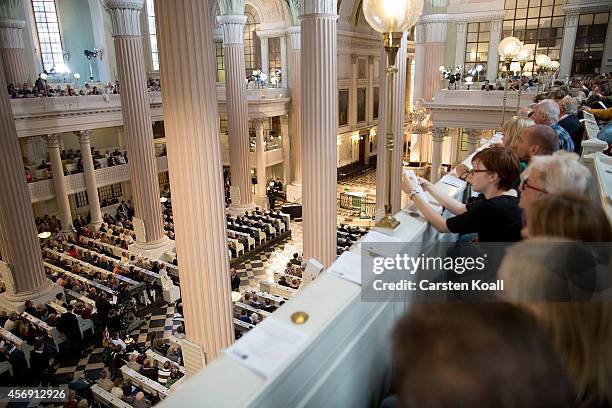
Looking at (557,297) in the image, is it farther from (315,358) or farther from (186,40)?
(186,40)

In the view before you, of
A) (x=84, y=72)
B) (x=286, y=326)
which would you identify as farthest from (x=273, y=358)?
(x=84, y=72)

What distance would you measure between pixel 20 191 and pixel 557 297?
11822 mm

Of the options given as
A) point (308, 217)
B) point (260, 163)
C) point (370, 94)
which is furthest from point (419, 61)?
point (308, 217)

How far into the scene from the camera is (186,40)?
556 centimetres

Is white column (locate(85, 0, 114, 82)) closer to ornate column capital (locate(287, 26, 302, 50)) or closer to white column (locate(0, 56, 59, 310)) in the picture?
ornate column capital (locate(287, 26, 302, 50))

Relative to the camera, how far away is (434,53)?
21.9m

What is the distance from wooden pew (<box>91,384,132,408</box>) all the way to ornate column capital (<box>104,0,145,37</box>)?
1001cm

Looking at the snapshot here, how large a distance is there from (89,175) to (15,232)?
7277 millimetres

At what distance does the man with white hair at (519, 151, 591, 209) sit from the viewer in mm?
2219

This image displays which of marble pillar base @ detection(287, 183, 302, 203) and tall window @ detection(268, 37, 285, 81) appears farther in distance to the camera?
tall window @ detection(268, 37, 285, 81)

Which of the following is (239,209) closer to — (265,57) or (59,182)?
(59,182)

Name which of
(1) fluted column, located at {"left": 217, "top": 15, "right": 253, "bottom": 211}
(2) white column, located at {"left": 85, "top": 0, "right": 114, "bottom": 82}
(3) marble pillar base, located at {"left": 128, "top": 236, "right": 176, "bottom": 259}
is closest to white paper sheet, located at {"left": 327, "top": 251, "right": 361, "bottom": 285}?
(3) marble pillar base, located at {"left": 128, "top": 236, "right": 176, "bottom": 259}

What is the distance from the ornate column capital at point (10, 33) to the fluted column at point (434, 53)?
18.1 meters

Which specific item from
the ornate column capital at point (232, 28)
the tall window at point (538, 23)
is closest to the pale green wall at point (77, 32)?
the ornate column capital at point (232, 28)
